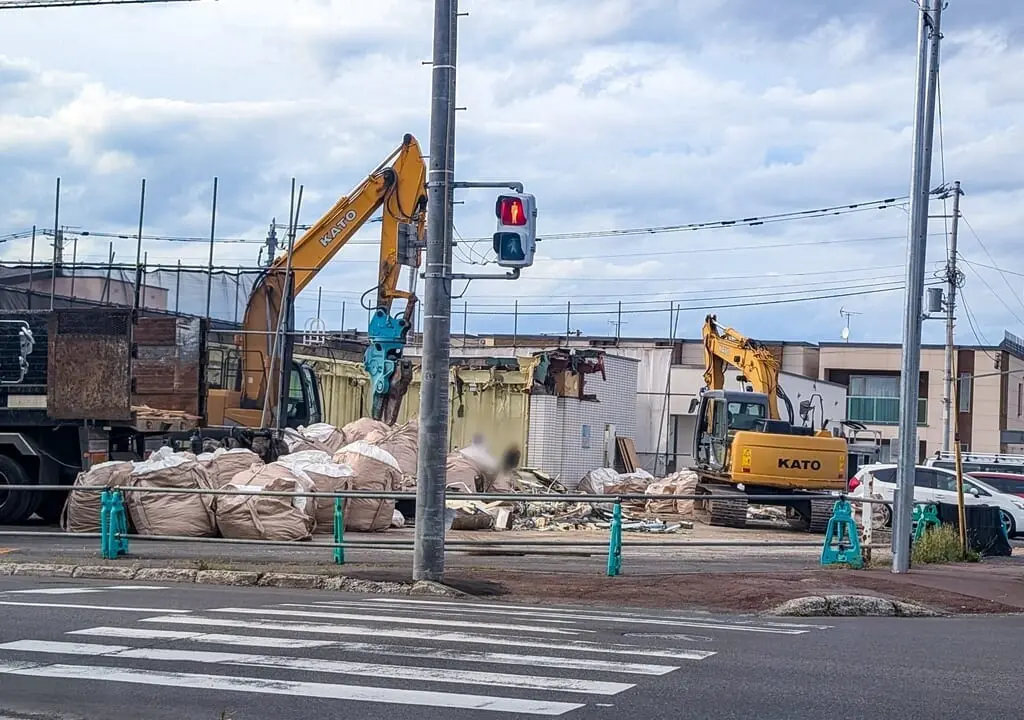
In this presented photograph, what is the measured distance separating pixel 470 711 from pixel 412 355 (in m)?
37.6

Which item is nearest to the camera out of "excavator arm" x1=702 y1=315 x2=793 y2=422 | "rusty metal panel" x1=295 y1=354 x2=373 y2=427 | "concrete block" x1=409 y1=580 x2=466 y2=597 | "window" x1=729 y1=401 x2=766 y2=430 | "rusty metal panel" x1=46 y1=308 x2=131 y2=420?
"concrete block" x1=409 y1=580 x2=466 y2=597

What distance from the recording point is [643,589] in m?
15.8

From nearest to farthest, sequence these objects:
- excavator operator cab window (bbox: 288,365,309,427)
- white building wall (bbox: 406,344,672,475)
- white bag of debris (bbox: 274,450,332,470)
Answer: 1. white bag of debris (bbox: 274,450,332,470)
2. excavator operator cab window (bbox: 288,365,309,427)
3. white building wall (bbox: 406,344,672,475)

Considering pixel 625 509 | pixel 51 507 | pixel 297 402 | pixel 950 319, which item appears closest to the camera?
pixel 51 507

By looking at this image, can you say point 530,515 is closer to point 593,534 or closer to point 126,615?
point 593,534

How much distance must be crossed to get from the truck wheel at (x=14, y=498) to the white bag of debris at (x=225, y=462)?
11.1 feet

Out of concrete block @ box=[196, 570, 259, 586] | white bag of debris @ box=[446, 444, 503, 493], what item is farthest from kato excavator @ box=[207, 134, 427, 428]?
concrete block @ box=[196, 570, 259, 586]

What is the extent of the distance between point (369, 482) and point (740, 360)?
47.7ft

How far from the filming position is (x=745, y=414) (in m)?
33.1

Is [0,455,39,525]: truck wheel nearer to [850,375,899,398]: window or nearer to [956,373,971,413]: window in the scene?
[850,375,899,398]: window

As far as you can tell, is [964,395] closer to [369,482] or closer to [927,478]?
[927,478]

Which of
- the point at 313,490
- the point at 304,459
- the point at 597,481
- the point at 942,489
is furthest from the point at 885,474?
the point at 313,490

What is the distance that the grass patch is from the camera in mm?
20812

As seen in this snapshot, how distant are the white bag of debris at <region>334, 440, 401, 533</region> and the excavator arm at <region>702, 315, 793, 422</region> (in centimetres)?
1251
